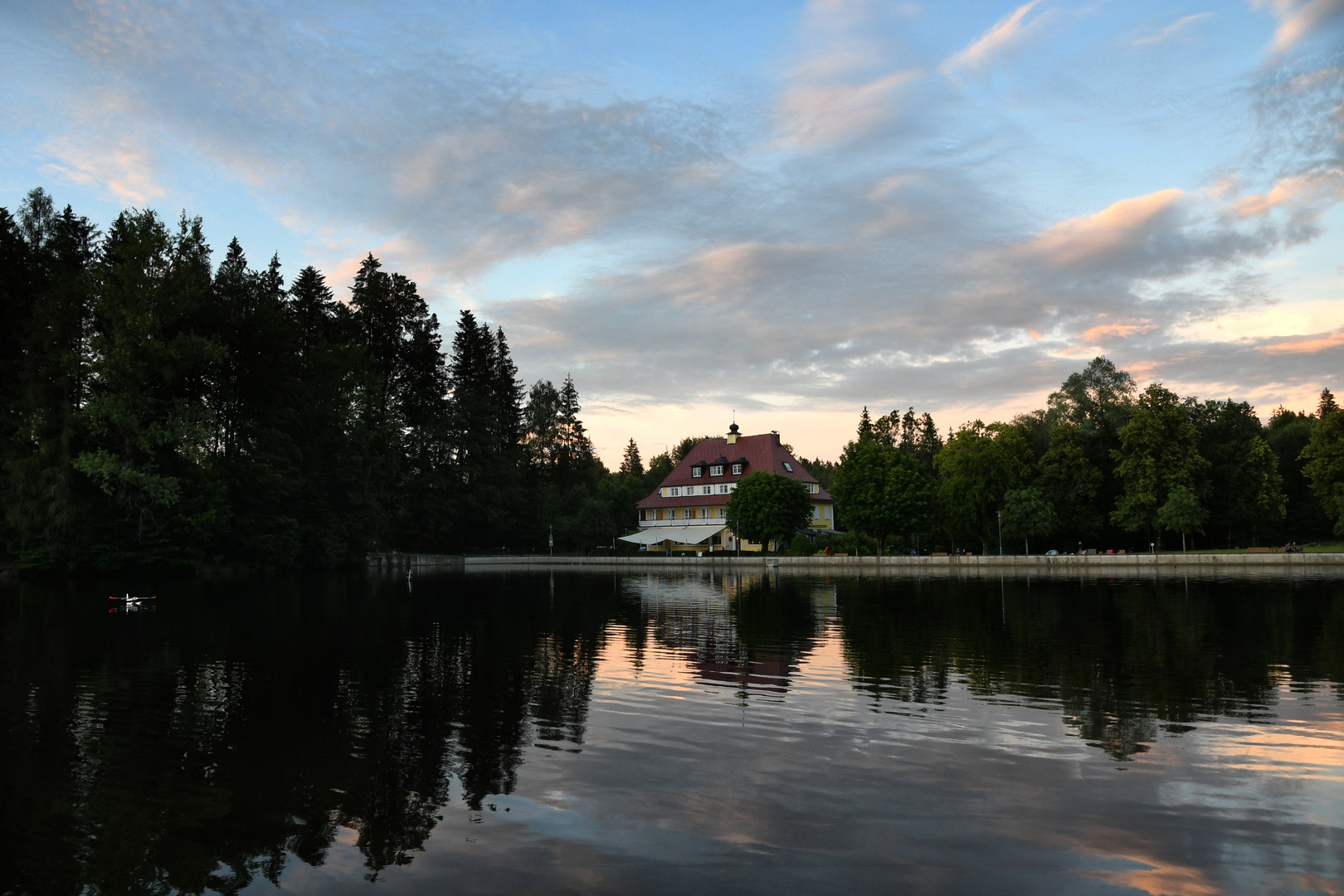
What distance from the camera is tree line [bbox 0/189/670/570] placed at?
48312 millimetres

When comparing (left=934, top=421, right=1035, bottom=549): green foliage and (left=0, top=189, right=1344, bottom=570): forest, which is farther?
(left=934, top=421, right=1035, bottom=549): green foliage

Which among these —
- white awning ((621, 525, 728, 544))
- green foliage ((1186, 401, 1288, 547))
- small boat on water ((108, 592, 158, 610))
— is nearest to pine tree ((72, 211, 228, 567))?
small boat on water ((108, 592, 158, 610))

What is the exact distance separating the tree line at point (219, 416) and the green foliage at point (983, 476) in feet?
120

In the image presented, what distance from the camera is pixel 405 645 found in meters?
21.9

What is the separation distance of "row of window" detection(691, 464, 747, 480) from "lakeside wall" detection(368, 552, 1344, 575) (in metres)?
12.4

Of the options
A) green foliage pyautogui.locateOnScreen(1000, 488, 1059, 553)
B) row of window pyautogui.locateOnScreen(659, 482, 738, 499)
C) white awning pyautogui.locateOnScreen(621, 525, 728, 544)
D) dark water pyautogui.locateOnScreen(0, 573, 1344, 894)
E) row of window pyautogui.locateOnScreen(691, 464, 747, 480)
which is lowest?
dark water pyautogui.locateOnScreen(0, 573, 1344, 894)

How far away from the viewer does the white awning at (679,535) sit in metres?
88.1

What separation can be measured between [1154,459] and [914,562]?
2317 centimetres

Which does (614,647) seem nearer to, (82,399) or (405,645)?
(405,645)

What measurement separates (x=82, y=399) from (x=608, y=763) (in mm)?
52407

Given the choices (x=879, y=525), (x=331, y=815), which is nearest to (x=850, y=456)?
(x=879, y=525)

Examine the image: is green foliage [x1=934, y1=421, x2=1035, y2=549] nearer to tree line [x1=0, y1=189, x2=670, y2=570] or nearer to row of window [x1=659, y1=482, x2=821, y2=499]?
row of window [x1=659, y1=482, x2=821, y2=499]

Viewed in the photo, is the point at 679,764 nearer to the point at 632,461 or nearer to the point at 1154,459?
the point at 1154,459

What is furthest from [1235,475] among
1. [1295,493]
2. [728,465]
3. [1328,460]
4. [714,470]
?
[714,470]
